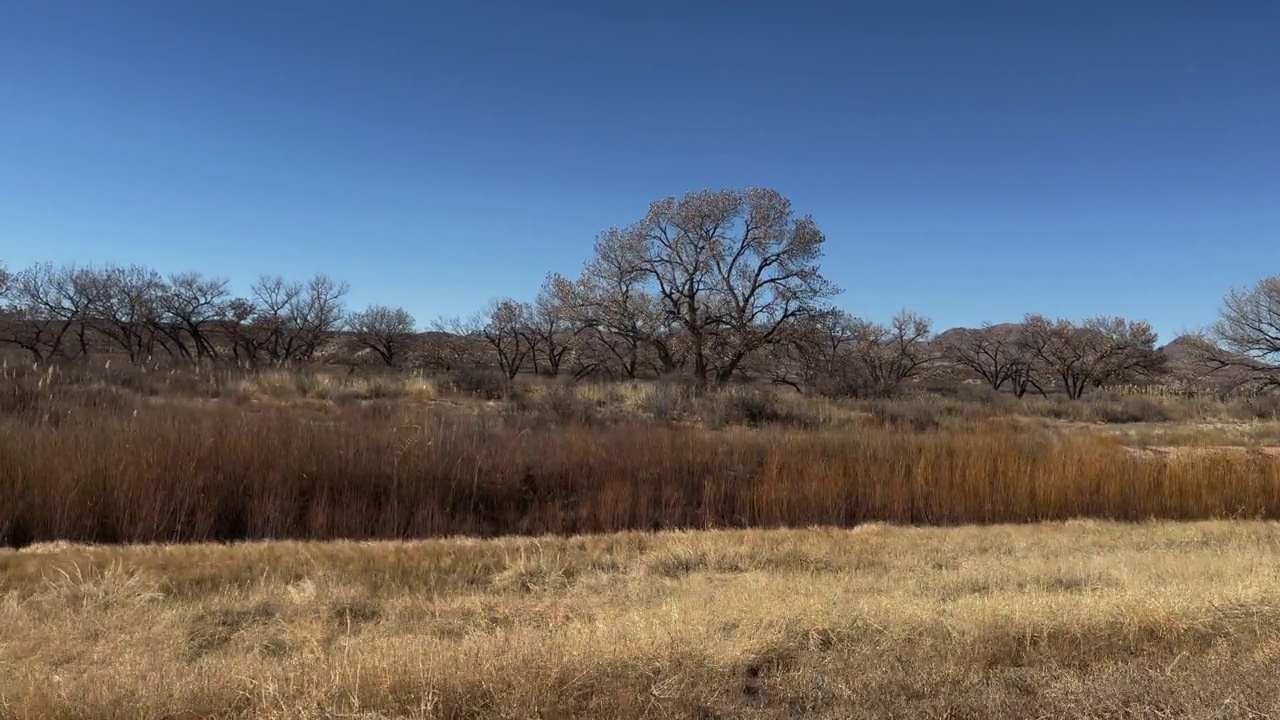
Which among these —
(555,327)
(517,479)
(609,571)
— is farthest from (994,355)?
(609,571)

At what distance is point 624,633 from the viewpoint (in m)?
4.49

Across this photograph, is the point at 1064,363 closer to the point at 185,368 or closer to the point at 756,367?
the point at 756,367

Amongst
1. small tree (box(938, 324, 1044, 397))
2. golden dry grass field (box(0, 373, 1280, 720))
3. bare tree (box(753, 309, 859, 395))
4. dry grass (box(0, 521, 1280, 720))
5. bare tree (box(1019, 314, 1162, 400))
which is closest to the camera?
dry grass (box(0, 521, 1280, 720))

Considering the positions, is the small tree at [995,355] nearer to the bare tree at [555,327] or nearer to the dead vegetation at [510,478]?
the bare tree at [555,327]

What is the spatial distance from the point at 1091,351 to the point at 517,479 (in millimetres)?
56842

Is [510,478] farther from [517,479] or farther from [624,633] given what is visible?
[624,633]

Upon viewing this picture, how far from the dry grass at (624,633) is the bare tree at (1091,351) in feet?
170

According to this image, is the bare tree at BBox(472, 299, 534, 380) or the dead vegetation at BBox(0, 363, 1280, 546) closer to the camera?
the dead vegetation at BBox(0, 363, 1280, 546)

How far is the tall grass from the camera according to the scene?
812 cm

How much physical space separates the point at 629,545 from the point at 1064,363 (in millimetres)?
55506

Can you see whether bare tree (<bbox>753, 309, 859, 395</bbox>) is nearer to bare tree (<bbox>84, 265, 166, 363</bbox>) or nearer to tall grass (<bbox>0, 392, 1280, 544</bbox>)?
tall grass (<bbox>0, 392, 1280, 544</bbox>)

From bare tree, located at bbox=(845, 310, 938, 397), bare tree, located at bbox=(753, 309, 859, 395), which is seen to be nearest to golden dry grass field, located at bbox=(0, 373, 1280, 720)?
bare tree, located at bbox=(753, 309, 859, 395)

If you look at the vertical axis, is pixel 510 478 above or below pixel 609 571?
above

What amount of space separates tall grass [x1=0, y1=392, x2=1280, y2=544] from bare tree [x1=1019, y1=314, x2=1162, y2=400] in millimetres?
44629
